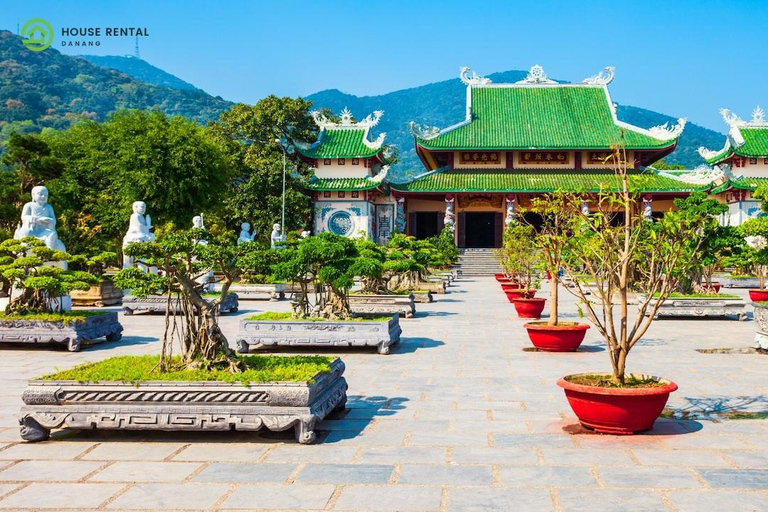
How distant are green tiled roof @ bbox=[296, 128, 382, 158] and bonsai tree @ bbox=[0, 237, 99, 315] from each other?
27.0 meters

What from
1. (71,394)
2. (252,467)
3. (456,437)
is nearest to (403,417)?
(456,437)

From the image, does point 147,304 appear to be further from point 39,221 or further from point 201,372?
point 201,372

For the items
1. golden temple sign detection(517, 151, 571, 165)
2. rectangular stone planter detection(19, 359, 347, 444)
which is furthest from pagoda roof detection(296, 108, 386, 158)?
rectangular stone planter detection(19, 359, 347, 444)

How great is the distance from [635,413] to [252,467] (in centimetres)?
301

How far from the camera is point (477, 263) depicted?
125ft

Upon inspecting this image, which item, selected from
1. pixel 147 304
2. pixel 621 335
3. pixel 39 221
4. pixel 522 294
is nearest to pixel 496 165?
pixel 522 294

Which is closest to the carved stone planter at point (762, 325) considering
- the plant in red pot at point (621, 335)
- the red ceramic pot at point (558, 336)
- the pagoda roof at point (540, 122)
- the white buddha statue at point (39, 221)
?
the red ceramic pot at point (558, 336)

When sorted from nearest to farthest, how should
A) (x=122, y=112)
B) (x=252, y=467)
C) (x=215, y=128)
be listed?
(x=252, y=467)
(x=122, y=112)
(x=215, y=128)

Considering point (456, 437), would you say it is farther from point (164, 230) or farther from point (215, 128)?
point (215, 128)

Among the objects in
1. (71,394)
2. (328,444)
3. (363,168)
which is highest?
(363,168)

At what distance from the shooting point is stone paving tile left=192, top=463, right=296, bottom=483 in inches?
182

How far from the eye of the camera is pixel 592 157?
39.7 meters

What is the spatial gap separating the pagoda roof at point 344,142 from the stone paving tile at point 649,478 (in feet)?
111

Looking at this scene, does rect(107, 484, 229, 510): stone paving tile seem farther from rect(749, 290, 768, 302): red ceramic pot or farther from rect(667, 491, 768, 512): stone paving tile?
rect(749, 290, 768, 302): red ceramic pot
